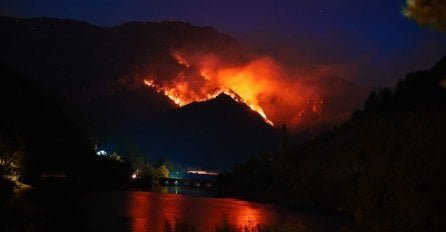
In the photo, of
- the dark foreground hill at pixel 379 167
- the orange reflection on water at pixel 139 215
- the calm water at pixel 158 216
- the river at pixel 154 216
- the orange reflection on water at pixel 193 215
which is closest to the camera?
the dark foreground hill at pixel 379 167

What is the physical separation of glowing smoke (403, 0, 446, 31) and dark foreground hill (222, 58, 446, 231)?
91 centimetres

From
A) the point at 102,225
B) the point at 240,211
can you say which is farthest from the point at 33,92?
the point at 102,225

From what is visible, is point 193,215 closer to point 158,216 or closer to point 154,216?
point 158,216

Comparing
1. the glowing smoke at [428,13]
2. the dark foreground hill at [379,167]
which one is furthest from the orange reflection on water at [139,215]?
the glowing smoke at [428,13]

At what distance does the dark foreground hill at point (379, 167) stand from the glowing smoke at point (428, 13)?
908mm

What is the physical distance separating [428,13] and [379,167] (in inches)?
531

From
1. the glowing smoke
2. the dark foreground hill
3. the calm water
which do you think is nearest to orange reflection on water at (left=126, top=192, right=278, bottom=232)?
the calm water

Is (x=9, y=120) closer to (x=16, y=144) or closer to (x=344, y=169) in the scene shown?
(x=16, y=144)

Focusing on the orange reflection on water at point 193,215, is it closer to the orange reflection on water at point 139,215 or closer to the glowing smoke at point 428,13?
the orange reflection on water at point 139,215

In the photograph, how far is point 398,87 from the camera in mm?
156625

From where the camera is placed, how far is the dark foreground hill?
1925 cm

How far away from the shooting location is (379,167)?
20.5 metres

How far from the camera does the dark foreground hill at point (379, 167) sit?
758 inches

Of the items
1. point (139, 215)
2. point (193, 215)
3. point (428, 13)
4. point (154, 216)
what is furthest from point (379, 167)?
point (193, 215)
